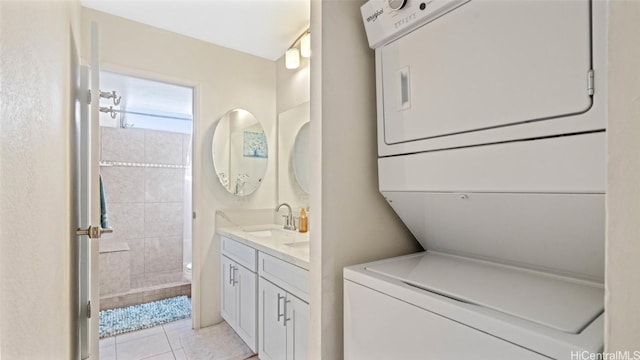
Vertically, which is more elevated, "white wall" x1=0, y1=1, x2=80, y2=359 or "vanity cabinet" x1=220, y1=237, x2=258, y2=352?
"white wall" x1=0, y1=1, x2=80, y2=359

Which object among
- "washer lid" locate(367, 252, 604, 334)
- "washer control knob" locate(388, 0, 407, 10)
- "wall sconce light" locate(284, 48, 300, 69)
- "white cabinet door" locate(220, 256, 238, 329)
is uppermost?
"wall sconce light" locate(284, 48, 300, 69)

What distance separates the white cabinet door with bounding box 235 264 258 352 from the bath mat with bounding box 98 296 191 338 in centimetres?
90

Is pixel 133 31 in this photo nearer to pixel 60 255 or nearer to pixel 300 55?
pixel 300 55

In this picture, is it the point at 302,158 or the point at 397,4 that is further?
the point at 302,158

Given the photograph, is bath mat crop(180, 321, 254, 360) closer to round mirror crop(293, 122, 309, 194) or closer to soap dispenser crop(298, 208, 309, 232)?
soap dispenser crop(298, 208, 309, 232)

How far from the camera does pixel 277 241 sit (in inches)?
84.9

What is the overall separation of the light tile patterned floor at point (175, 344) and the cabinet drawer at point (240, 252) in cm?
64

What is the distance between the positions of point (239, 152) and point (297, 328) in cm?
172

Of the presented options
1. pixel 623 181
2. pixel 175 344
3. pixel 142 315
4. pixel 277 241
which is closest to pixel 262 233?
pixel 277 241

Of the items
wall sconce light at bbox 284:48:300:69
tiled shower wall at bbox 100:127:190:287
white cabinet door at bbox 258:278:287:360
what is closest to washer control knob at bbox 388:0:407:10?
white cabinet door at bbox 258:278:287:360

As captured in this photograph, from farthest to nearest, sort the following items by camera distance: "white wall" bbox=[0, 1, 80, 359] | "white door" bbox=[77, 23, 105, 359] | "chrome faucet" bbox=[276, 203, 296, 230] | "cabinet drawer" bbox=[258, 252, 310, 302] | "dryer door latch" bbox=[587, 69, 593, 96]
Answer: "chrome faucet" bbox=[276, 203, 296, 230], "cabinet drawer" bbox=[258, 252, 310, 302], "white door" bbox=[77, 23, 105, 359], "dryer door latch" bbox=[587, 69, 593, 96], "white wall" bbox=[0, 1, 80, 359]

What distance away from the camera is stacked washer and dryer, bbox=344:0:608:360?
63 centimetres

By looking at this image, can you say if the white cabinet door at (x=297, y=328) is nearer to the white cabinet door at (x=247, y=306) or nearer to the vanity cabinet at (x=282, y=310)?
the vanity cabinet at (x=282, y=310)

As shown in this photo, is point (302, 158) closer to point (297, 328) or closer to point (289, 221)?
point (289, 221)
